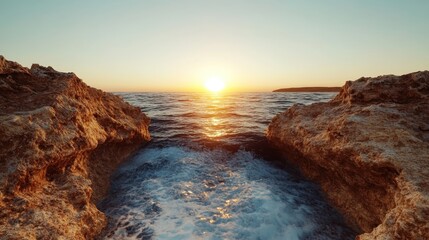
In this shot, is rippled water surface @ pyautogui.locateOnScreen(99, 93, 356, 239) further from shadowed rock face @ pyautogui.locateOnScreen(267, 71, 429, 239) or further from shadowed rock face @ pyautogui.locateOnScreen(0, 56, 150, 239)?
shadowed rock face @ pyautogui.locateOnScreen(0, 56, 150, 239)

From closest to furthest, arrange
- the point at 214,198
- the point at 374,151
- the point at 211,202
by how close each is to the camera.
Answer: the point at 374,151 → the point at 211,202 → the point at 214,198

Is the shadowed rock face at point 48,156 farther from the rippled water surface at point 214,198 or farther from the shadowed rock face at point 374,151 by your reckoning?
the shadowed rock face at point 374,151

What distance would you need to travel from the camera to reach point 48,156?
4.55 meters

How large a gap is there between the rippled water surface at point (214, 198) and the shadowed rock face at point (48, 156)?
Answer: 0.66 meters

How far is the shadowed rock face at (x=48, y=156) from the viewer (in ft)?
12.8

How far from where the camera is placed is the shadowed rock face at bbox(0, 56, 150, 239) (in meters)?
3.91

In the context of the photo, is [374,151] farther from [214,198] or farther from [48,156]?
[48,156]

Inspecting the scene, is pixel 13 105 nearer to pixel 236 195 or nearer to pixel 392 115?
pixel 236 195

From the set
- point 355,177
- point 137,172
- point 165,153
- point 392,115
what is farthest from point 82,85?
point 392,115

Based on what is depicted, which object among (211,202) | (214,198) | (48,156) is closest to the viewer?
(48,156)

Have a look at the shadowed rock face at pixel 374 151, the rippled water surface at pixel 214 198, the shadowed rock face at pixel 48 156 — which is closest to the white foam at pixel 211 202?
the rippled water surface at pixel 214 198

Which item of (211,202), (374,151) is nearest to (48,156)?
(211,202)

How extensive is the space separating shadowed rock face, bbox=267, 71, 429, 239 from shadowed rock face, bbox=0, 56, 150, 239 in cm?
455

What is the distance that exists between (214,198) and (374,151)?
332cm
